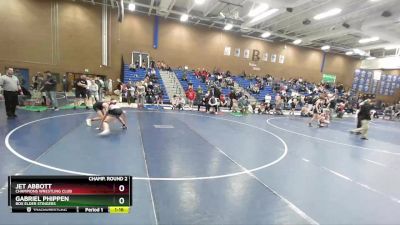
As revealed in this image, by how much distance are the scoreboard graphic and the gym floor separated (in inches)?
46.2

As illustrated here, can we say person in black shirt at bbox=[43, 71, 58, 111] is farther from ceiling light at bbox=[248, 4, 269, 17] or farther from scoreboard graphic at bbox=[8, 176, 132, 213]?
ceiling light at bbox=[248, 4, 269, 17]

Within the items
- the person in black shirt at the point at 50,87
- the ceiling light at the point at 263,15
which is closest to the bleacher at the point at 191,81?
the ceiling light at the point at 263,15

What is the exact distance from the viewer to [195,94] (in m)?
16.7

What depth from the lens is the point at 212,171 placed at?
15.7 ft

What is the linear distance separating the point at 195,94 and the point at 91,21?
11051 millimetres

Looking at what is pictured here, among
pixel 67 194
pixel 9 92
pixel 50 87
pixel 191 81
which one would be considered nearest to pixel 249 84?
pixel 191 81

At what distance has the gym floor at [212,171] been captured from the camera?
3.27m

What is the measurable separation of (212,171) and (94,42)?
62.6ft

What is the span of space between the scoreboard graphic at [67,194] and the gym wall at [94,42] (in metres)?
20.4

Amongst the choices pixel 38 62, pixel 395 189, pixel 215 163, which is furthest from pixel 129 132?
pixel 38 62

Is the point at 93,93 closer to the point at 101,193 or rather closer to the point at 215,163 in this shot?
the point at 215,163

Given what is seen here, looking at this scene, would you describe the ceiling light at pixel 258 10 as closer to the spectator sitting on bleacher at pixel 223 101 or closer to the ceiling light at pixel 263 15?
the ceiling light at pixel 263 15

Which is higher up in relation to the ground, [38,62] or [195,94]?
[38,62]

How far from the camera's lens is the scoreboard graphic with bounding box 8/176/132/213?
1813mm
